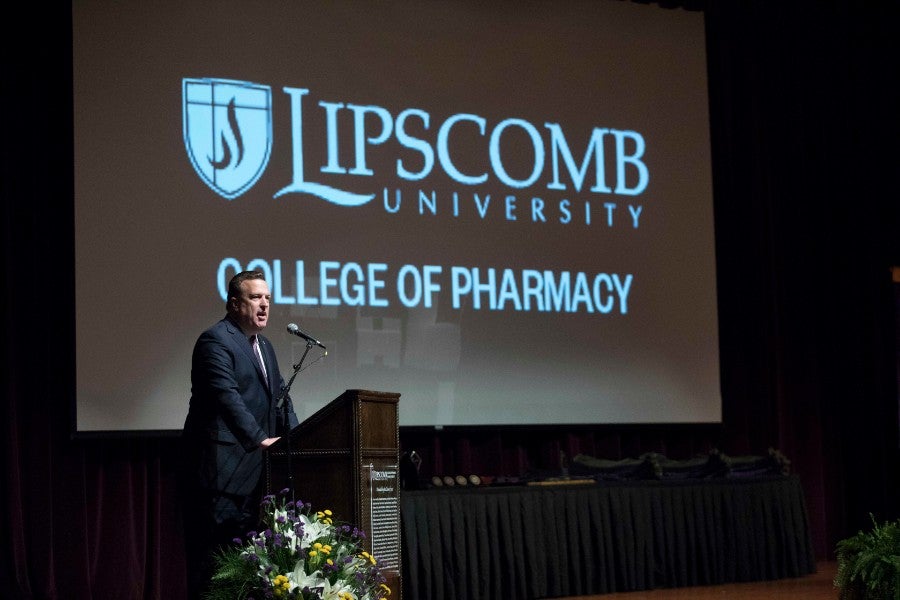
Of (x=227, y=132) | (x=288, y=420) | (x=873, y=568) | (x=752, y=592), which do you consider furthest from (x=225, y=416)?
(x=752, y=592)

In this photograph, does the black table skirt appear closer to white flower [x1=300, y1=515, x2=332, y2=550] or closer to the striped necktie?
the striped necktie

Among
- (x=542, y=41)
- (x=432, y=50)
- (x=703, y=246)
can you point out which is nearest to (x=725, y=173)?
(x=703, y=246)

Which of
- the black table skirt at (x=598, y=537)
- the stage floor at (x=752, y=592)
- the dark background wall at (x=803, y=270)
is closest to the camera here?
the black table skirt at (x=598, y=537)

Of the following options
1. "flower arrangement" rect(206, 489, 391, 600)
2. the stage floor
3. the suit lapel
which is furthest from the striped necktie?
the stage floor

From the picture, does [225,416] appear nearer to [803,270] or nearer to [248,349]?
[248,349]

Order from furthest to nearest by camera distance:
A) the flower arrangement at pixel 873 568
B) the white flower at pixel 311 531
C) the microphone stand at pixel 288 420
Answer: the microphone stand at pixel 288 420 < the flower arrangement at pixel 873 568 < the white flower at pixel 311 531

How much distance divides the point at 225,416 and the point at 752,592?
10.7 ft

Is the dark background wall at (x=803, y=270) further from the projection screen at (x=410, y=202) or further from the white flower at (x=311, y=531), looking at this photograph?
the white flower at (x=311, y=531)

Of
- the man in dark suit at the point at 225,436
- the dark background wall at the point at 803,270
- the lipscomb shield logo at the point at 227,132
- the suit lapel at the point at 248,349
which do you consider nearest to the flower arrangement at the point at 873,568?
the man in dark suit at the point at 225,436

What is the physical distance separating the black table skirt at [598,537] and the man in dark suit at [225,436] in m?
1.50

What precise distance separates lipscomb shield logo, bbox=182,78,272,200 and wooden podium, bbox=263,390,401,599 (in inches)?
105

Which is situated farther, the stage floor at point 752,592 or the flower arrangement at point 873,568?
the stage floor at point 752,592

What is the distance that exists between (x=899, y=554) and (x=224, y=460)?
220 cm

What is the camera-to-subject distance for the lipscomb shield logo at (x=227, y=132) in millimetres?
6480
